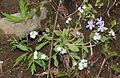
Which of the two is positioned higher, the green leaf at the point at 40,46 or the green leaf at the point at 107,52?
the green leaf at the point at 40,46

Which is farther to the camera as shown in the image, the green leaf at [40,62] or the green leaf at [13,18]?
the green leaf at [13,18]

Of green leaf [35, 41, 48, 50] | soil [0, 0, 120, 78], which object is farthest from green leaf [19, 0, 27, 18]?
green leaf [35, 41, 48, 50]

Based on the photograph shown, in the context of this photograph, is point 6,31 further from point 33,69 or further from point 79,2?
point 79,2

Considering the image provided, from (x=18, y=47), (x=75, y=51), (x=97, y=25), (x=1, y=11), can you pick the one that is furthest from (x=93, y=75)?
(x=1, y=11)

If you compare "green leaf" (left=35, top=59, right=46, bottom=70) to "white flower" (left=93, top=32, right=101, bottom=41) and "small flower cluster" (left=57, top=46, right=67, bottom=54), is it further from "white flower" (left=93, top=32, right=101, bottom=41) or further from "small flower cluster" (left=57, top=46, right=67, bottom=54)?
"white flower" (left=93, top=32, right=101, bottom=41)

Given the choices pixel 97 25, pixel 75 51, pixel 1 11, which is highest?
pixel 1 11

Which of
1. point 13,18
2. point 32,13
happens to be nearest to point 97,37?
point 32,13

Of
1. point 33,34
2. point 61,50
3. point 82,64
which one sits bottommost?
point 82,64

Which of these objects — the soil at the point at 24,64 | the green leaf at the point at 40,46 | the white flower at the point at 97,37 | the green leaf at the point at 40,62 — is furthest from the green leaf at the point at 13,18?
the white flower at the point at 97,37

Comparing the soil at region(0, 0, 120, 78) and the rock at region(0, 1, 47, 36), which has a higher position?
the rock at region(0, 1, 47, 36)

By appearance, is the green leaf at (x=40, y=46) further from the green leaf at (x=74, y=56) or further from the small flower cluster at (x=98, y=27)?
the small flower cluster at (x=98, y=27)

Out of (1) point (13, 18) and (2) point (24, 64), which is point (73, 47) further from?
(1) point (13, 18)
